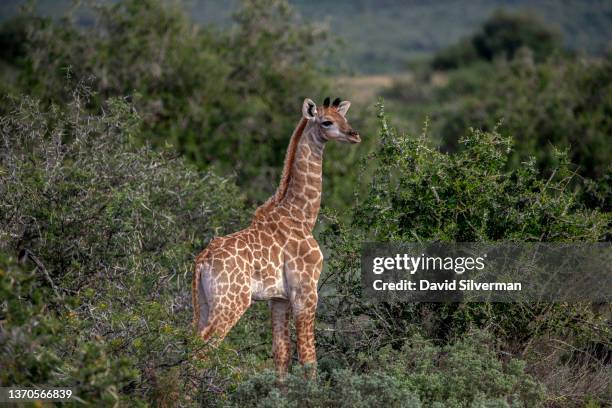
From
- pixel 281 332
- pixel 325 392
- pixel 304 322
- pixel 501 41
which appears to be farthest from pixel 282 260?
pixel 501 41

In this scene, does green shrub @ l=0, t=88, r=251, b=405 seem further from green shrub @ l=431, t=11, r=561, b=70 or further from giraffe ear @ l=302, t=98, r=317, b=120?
green shrub @ l=431, t=11, r=561, b=70

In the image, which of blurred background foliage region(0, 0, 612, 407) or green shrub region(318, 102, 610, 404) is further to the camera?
green shrub region(318, 102, 610, 404)

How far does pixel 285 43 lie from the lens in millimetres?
20453

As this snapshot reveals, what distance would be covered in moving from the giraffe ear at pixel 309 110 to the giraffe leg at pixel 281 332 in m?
1.70

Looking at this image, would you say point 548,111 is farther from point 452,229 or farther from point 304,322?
point 304,322

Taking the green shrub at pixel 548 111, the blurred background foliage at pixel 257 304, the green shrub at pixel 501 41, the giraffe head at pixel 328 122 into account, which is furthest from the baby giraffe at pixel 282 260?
the green shrub at pixel 501 41

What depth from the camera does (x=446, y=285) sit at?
8867mm

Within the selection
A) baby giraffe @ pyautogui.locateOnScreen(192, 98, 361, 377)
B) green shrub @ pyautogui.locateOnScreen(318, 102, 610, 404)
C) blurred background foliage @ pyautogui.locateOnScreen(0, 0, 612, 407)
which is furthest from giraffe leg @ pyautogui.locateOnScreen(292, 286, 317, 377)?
green shrub @ pyautogui.locateOnScreen(318, 102, 610, 404)

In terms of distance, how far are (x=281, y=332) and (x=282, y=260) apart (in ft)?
2.36

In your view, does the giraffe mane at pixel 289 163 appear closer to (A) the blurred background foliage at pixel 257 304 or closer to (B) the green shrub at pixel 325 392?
(A) the blurred background foliage at pixel 257 304

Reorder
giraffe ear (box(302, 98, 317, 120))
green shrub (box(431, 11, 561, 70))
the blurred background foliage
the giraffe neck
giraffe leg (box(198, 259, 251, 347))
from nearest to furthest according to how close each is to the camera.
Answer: the blurred background foliage, giraffe leg (box(198, 259, 251, 347)), giraffe ear (box(302, 98, 317, 120)), the giraffe neck, green shrub (box(431, 11, 561, 70))

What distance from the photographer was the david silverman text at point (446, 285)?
28.3ft

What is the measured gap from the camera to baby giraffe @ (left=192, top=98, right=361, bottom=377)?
26.1 feet

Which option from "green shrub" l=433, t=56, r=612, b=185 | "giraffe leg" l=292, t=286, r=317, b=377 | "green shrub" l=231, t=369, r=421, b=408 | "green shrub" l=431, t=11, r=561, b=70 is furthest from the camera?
"green shrub" l=431, t=11, r=561, b=70
